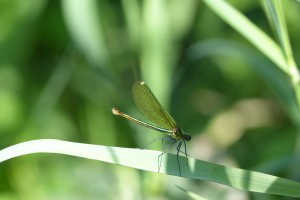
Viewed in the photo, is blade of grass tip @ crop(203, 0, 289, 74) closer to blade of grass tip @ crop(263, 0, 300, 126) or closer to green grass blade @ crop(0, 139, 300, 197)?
blade of grass tip @ crop(263, 0, 300, 126)

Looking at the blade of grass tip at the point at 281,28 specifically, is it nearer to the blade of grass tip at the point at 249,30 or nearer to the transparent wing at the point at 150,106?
the blade of grass tip at the point at 249,30

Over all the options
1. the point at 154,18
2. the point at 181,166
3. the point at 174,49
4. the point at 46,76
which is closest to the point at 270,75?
the point at 154,18

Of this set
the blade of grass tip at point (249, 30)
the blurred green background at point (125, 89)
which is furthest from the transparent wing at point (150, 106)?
the blurred green background at point (125, 89)

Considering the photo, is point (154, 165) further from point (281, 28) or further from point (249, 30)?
point (249, 30)

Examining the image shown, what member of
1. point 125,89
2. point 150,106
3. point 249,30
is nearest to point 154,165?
point 150,106

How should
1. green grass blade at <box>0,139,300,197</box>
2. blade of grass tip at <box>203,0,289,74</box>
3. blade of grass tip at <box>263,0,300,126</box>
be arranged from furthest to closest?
blade of grass tip at <box>203,0,289,74</box> < blade of grass tip at <box>263,0,300,126</box> < green grass blade at <box>0,139,300,197</box>

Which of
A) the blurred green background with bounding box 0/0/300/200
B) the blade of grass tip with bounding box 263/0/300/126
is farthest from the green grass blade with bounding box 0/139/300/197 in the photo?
the blurred green background with bounding box 0/0/300/200
